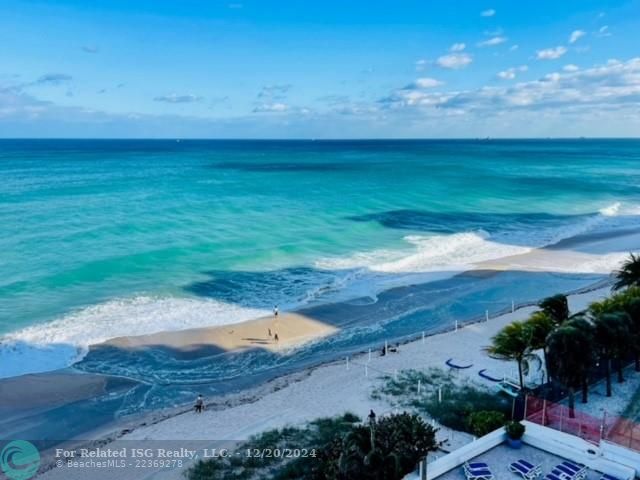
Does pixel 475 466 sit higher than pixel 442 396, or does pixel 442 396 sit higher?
pixel 475 466

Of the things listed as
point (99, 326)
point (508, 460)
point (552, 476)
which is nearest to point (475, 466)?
point (508, 460)

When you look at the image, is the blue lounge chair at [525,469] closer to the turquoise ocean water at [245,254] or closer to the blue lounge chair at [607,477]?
the blue lounge chair at [607,477]

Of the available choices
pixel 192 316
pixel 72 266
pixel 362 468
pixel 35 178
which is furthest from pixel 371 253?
pixel 35 178

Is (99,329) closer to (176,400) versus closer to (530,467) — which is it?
(176,400)

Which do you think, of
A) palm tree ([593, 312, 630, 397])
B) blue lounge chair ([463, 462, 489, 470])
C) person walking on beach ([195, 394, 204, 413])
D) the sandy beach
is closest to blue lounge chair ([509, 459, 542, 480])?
blue lounge chair ([463, 462, 489, 470])

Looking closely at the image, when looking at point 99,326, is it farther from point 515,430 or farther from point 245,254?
point 515,430

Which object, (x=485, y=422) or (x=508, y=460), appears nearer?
(x=508, y=460)
